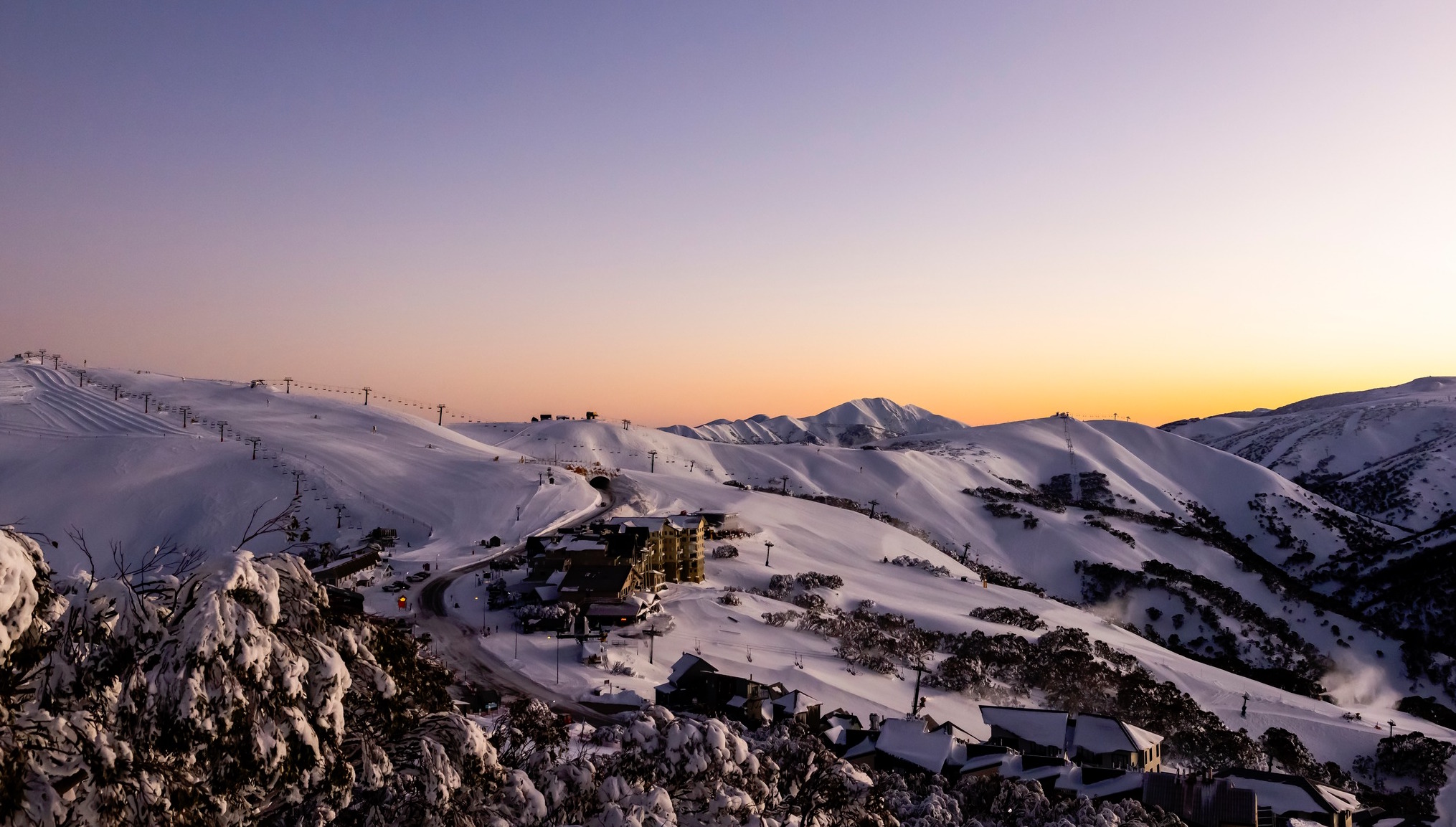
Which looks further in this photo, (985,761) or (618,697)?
(618,697)

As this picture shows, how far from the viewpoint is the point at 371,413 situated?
148875mm

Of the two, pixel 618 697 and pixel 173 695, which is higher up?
pixel 173 695

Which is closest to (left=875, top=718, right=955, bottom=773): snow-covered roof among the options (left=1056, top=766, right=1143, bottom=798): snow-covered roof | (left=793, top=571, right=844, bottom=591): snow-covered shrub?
(left=1056, top=766, right=1143, bottom=798): snow-covered roof

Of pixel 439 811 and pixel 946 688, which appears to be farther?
pixel 946 688

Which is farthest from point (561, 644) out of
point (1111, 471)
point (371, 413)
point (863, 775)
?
point (1111, 471)

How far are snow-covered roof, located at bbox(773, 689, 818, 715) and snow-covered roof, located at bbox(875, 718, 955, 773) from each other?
509 cm

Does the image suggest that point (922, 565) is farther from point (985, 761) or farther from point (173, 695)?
point (173, 695)

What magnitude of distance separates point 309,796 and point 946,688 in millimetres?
51462

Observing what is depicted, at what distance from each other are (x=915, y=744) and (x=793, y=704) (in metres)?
7.37

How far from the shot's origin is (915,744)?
36125 mm

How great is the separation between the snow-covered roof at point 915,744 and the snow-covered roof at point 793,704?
5088mm

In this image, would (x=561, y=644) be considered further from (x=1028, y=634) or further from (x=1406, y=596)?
(x=1406, y=596)

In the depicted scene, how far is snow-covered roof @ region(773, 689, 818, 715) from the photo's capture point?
4112cm

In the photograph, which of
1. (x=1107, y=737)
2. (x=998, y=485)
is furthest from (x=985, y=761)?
(x=998, y=485)
